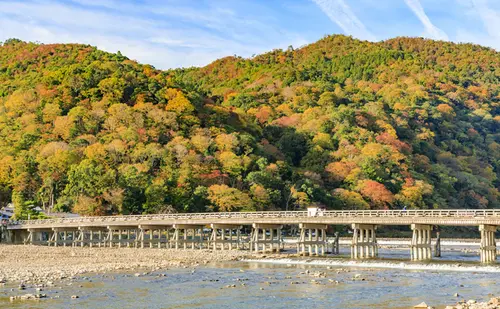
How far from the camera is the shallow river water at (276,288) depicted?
29.4 m

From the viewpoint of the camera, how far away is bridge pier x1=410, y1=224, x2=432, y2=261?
1917 inches

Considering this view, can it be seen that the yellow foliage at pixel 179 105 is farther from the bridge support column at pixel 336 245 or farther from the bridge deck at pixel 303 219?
the bridge support column at pixel 336 245

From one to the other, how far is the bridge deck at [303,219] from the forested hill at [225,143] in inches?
370

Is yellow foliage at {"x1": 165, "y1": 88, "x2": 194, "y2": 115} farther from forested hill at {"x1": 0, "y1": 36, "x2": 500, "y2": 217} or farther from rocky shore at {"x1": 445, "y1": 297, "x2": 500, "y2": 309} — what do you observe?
rocky shore at {"x1": 445, "y1": 297, "x2": 500, "y2": 309}

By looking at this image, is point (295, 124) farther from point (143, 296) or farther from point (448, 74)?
point (143, 296)

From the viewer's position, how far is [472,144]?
449 feet

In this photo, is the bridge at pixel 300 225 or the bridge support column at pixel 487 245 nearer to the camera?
the bridge support column at pixel 487 245

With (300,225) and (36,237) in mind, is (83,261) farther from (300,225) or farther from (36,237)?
(36,237)

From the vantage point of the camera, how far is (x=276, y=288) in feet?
113

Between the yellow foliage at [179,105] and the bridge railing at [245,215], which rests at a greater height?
the yellow foliage at [179,105]

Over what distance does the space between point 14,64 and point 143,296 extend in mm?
134957

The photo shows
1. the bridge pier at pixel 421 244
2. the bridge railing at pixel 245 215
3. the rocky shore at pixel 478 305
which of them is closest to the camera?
the rocky shore at pixel 478 305

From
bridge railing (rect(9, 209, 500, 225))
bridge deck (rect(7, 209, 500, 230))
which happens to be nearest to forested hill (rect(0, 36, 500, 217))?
bridge railing (rect(9, 209, 500, 225))

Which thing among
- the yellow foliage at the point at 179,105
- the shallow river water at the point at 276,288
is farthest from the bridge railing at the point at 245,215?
the yellow foliage at the point at 179,105
